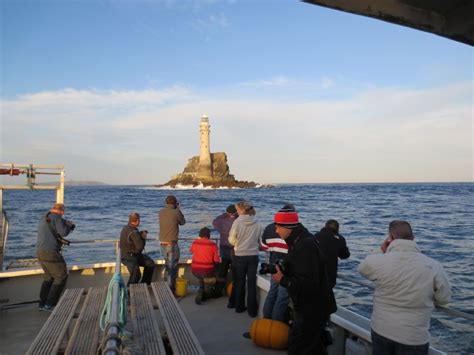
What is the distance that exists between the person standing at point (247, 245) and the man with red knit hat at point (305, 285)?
2363mm

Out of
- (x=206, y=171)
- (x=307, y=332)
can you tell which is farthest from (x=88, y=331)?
(x=206, y=171)

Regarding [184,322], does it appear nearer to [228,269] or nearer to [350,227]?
[228,269]

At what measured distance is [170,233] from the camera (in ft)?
24.6

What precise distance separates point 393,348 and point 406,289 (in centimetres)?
55

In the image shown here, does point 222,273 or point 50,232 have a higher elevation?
point 50,232

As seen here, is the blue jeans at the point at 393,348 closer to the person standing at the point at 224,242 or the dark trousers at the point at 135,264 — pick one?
the person standing at the point at 224,242

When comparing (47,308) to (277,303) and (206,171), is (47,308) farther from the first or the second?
(206,171)

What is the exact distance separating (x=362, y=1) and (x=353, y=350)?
3475 mm

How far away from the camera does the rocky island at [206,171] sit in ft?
344

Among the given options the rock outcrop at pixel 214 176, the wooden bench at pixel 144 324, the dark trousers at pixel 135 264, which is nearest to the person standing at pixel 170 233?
the dark trousers at pixel 135 264

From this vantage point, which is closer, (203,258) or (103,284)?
(203,258)

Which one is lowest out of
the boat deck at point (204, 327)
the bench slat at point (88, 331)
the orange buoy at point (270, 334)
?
the boat deck at point (204, 327)

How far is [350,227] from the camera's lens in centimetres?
2670

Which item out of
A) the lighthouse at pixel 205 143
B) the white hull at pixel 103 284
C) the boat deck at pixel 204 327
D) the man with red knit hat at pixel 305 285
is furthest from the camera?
the lighthouse at pixel 205 143
